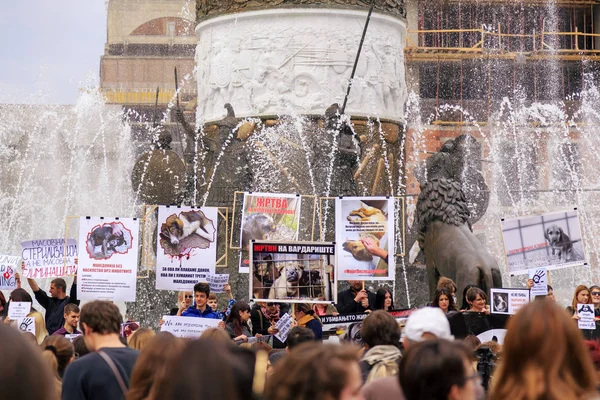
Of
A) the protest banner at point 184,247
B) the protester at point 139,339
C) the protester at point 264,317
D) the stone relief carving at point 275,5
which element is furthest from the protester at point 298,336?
the stone relief carving at point 275,5

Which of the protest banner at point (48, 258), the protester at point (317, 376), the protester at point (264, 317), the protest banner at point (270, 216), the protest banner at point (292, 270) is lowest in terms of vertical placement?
the protester at point (317, 376)

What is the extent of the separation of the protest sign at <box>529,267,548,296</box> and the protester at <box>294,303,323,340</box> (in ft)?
6.29

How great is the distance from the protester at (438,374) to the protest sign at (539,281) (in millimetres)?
7194

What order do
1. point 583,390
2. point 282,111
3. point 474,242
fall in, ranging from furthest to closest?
point 282,111 < point 474,242 < point 583,390

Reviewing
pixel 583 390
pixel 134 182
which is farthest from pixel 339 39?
pixel 583 390

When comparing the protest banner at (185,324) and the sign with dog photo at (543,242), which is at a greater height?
the sign with dog photo at (543,242)

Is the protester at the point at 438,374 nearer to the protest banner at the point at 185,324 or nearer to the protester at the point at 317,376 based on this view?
the protester at the point at 317,376

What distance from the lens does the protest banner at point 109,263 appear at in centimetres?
1391

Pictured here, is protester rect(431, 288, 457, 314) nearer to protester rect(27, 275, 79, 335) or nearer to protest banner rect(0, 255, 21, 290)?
protester rect(27, 275, 79, 335)

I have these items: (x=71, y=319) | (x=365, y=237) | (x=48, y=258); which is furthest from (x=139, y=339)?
(x=365, y=237)

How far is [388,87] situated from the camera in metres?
19.8

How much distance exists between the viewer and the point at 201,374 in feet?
14.1

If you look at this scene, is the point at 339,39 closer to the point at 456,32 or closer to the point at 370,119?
the point at 370,119

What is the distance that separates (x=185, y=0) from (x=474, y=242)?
35.7 m
